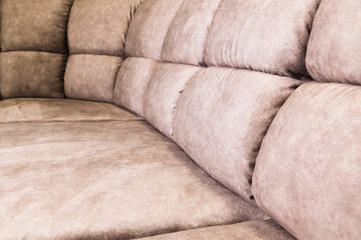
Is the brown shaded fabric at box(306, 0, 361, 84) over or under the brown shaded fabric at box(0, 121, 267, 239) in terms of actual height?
over

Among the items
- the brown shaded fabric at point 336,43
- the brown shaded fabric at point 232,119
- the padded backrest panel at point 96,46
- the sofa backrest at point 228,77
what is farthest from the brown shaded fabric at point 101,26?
the brown shaded fabric at point 336,43

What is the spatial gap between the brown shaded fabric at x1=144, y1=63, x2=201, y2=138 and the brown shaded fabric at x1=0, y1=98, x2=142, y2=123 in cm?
23

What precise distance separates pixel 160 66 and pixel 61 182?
2.15 ft

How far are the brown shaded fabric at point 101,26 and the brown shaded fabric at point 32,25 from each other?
9cm

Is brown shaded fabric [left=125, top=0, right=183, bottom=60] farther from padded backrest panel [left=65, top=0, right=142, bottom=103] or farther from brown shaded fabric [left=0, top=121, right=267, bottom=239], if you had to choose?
brown shaded fabric [left=0, top=121, right=267, bottom=239]

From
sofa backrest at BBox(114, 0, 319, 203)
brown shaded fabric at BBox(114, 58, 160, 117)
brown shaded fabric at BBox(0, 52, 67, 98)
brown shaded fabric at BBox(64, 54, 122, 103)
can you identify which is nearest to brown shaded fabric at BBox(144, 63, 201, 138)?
sofa backrest at BBox(114, 0, 319, 203)

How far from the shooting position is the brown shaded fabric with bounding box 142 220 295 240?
59cm

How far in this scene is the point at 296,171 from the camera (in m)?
0.53

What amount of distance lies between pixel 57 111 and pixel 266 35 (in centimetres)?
107

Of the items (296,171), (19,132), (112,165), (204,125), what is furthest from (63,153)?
(296,171)

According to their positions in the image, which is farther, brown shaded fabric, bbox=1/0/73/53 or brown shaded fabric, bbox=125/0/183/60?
brown shaded fabric, bbox=1/0/73/53

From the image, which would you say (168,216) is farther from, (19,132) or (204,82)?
(19,132)

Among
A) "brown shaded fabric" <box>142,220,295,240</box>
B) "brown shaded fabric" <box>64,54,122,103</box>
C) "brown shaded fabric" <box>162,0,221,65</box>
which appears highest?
"brown shaded fabric" <box>162,0,221,65</box>

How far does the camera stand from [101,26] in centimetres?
170
